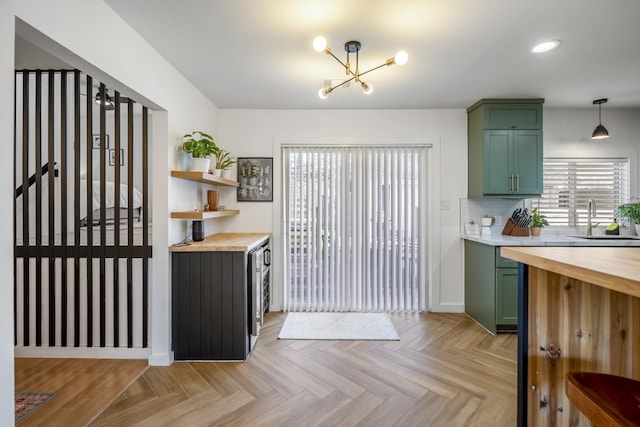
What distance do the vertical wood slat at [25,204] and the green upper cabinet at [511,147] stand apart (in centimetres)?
425

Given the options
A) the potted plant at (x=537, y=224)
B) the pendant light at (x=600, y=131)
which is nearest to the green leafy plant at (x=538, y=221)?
the potted plant at (x=537, y=224)

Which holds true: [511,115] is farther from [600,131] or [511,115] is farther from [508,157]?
[600,131]

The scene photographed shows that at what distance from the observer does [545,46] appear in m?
2.22

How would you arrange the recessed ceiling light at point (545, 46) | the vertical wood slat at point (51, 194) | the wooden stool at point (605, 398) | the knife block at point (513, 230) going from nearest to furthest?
the wooden stool at point (605, 398) < the recessed ceiling light at point (545, 46) < the vertical wood slat at point (51, 194) < the knife block at point (513, 230)

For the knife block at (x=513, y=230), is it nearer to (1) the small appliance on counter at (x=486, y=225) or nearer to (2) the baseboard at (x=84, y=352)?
(1) the small appliance on counter at (x=486, y=225)

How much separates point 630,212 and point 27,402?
→ 5.86 metres

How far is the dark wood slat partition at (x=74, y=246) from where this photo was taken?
2461 millimetres

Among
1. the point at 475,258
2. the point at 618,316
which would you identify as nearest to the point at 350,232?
the point at 475,258

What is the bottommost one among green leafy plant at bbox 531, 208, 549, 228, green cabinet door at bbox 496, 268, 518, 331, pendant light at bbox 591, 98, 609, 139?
green cabinet door at bbox 496, 268, 518, 331

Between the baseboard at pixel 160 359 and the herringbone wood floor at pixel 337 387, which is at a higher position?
the baseboard at pixel 160 359

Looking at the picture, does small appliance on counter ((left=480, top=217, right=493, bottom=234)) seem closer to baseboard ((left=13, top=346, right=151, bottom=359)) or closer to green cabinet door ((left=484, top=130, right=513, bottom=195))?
green cabinet door ((left=484, top=130, right=513, bottom=195))

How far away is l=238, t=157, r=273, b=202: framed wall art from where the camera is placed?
12.2ft

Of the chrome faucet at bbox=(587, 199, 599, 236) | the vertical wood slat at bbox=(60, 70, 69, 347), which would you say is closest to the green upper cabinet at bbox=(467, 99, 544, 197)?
the chrome faucet at bbox=(587, 199, 599, 236)

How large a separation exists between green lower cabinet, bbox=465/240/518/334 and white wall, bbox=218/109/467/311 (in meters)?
0.38
